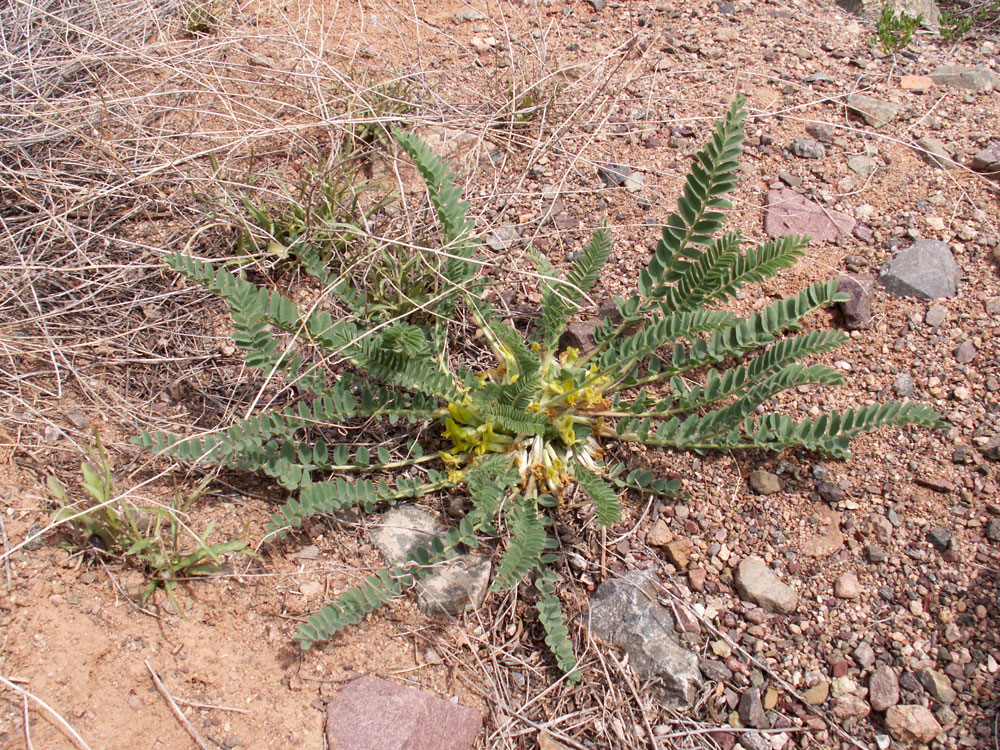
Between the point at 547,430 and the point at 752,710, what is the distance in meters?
0.83

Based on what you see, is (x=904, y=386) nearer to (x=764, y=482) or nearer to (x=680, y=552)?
(x=764, y=482)

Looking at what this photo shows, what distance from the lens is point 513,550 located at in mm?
1704

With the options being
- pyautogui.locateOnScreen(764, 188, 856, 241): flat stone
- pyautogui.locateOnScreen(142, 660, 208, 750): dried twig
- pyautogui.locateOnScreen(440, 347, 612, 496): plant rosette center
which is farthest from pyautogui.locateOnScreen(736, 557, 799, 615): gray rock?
pyautogui.locateOnScreen(142, 660, 208, 750): dried twig

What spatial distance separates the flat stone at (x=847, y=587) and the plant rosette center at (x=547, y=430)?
0.65m

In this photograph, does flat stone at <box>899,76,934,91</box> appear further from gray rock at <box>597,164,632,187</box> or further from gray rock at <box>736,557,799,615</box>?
gray rock at <box>736,557,799,615</box>

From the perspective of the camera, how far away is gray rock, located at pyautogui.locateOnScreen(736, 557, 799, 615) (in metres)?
1.87

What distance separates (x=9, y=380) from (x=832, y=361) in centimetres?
234

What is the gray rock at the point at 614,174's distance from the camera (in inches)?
106

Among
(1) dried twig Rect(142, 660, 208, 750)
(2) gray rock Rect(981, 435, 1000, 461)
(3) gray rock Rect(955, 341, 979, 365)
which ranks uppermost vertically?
(3) gray rock Rect(955, 341, 979, 365)

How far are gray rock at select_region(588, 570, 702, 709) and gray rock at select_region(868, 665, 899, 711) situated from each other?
38 cm

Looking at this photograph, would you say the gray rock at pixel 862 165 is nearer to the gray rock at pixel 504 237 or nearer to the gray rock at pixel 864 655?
the gray rock at pixel 504 237

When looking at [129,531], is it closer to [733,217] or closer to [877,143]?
[733,217]

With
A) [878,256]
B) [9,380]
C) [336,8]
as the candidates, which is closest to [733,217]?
[878,256]

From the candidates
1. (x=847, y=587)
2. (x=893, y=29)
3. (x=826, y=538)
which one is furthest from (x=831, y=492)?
(x=893, y=29)
